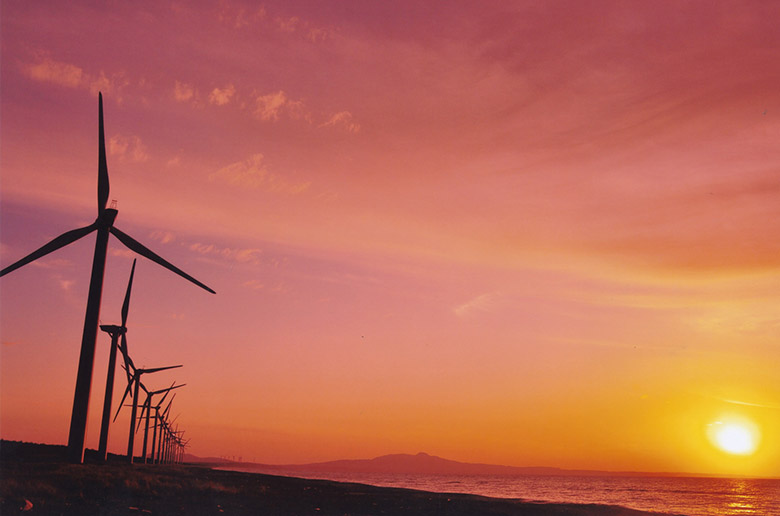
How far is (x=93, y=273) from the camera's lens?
36.0 metres

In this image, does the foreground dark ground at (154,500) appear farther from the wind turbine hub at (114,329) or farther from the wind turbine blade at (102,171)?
the wind turbine hub at (114,329)

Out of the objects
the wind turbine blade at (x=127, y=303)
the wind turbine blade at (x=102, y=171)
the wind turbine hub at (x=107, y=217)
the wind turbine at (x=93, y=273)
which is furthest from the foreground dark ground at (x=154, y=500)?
the wind turbine blade at (x=127, y=303)

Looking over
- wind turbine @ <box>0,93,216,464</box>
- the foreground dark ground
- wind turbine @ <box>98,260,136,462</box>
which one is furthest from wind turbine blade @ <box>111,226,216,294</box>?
wind turbine @ <box>98,260,136,462</box>

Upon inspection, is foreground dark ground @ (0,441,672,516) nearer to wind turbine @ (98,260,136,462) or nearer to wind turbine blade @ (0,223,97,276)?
wind turbine blade @ (0,223,97,276)

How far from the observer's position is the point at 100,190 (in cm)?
4234

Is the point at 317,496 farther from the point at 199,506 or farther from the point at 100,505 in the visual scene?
the point at 100,505

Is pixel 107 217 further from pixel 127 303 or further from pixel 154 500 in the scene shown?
pixel 127 303

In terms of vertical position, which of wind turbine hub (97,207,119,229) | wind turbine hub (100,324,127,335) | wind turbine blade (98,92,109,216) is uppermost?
wind turbine blade (98,92,109,216)

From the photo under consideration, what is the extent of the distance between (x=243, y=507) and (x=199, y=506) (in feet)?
7.64

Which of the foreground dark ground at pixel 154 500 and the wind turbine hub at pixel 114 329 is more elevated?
the wind turbine hub at pixel 114 329

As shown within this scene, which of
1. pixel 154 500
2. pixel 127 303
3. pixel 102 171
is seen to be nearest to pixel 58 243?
pixel 102 171

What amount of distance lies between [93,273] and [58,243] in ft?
14.1

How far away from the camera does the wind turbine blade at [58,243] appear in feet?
115

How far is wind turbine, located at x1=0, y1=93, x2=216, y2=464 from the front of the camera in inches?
1336
